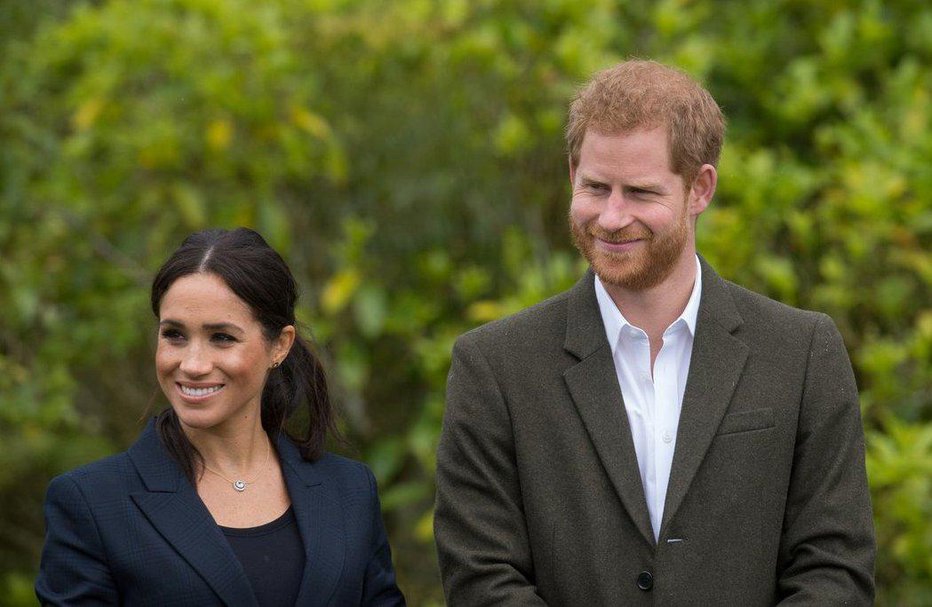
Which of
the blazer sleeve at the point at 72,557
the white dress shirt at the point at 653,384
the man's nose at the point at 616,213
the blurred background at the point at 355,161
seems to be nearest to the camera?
the blazer sleeve at the point at 72,557

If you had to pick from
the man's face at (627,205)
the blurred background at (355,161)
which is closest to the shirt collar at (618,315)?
the man's face at (627,205)

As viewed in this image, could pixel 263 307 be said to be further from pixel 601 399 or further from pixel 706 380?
pixel 706 380

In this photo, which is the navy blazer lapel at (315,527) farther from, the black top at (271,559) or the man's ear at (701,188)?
the man's ear at (701,188)

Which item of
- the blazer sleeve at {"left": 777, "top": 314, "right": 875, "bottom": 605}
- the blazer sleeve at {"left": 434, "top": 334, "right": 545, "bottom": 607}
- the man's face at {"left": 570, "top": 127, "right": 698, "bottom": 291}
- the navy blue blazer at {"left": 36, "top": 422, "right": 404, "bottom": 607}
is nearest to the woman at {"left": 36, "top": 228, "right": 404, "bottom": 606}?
the navy blue blazer at {"left": 36, "top": 422, "right": 404, "bottom": 607}

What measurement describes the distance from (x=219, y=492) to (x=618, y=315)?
91cm

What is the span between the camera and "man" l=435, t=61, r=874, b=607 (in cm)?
309

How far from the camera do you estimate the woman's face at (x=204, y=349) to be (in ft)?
10.1

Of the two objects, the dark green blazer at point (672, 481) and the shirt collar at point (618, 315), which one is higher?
the shirt collar at point (618, 315)

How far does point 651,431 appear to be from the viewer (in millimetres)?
3176

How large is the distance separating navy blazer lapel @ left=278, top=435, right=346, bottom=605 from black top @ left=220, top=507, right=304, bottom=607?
23 millimetres

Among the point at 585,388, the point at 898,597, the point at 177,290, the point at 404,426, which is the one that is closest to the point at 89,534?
the point at 177,290

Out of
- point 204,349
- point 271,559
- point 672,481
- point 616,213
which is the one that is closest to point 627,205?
point 616,213

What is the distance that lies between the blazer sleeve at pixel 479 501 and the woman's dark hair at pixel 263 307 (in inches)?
13.2

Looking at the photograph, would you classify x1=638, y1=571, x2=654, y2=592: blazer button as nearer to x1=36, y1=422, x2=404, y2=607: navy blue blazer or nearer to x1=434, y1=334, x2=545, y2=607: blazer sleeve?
x1=434, y1=334, x2=545, y2=607: blazer sleeve
